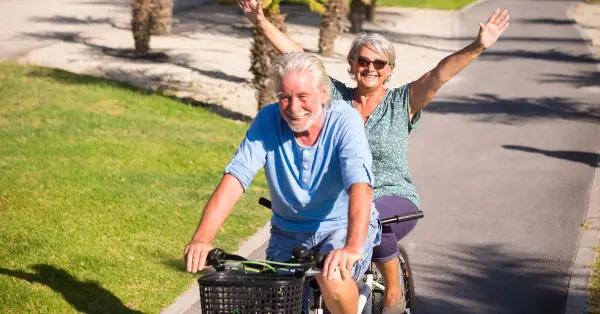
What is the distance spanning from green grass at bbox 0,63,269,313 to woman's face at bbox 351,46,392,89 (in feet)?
7.81

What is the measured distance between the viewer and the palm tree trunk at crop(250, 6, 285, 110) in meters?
15.5

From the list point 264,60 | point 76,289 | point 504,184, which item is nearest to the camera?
point 76,289

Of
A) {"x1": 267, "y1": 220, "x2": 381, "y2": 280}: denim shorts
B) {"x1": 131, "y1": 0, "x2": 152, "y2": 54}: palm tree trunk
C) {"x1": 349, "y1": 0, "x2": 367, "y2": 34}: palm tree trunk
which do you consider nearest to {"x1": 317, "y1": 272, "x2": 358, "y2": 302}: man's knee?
{"x1": 267, "y1": 220, "x2": 381, "y2": 280}: denim shorts

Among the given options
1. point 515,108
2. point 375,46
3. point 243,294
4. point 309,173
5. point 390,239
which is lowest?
point 515,108

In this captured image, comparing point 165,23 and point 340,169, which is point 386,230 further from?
point 165,23

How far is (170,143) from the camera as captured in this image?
41.7ft

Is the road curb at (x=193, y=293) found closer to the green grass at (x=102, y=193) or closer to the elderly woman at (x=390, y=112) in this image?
the green grass at (x=102, y=193)

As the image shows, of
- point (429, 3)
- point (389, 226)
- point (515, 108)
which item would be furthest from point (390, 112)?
point (429, 3)

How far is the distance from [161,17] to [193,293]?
57.1 feet

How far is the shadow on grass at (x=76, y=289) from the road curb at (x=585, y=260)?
3.07 metres

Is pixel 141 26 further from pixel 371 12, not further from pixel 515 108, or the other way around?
pixel 371 12

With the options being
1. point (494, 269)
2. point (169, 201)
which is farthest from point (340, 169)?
point (169, 201)

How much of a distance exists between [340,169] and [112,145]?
777 cm

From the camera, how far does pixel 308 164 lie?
4754mm
